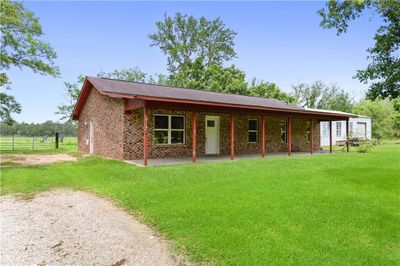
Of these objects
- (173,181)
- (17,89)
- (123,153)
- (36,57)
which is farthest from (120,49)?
(173,181)

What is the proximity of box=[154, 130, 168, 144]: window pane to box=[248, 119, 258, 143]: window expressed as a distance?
5.21m

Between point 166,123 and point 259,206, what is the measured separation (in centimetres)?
802

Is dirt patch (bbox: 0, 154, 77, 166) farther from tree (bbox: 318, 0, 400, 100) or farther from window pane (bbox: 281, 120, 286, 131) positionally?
tree (bbox: 318, 0, 400, 100)

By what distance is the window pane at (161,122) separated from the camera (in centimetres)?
1207

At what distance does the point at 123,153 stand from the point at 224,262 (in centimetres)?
901

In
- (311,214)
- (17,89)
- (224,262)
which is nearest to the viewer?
(224,262)

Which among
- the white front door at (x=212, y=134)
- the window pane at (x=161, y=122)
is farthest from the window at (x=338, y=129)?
the window pane at (x=161, y=122)

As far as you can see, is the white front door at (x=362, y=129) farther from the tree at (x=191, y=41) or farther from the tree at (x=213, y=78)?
the tree at (x=191, y=41)

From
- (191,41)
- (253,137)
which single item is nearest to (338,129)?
(253,137)

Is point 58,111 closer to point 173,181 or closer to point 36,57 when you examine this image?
point 36,57

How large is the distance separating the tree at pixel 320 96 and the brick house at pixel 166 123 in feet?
102

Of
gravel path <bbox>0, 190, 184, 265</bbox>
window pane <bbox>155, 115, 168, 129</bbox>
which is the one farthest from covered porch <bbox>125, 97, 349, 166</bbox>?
gravel path <bbox>0, 190, 184, 265</bbox>

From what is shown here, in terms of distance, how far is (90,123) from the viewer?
49.6 ft

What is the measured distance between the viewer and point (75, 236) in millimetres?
3783
